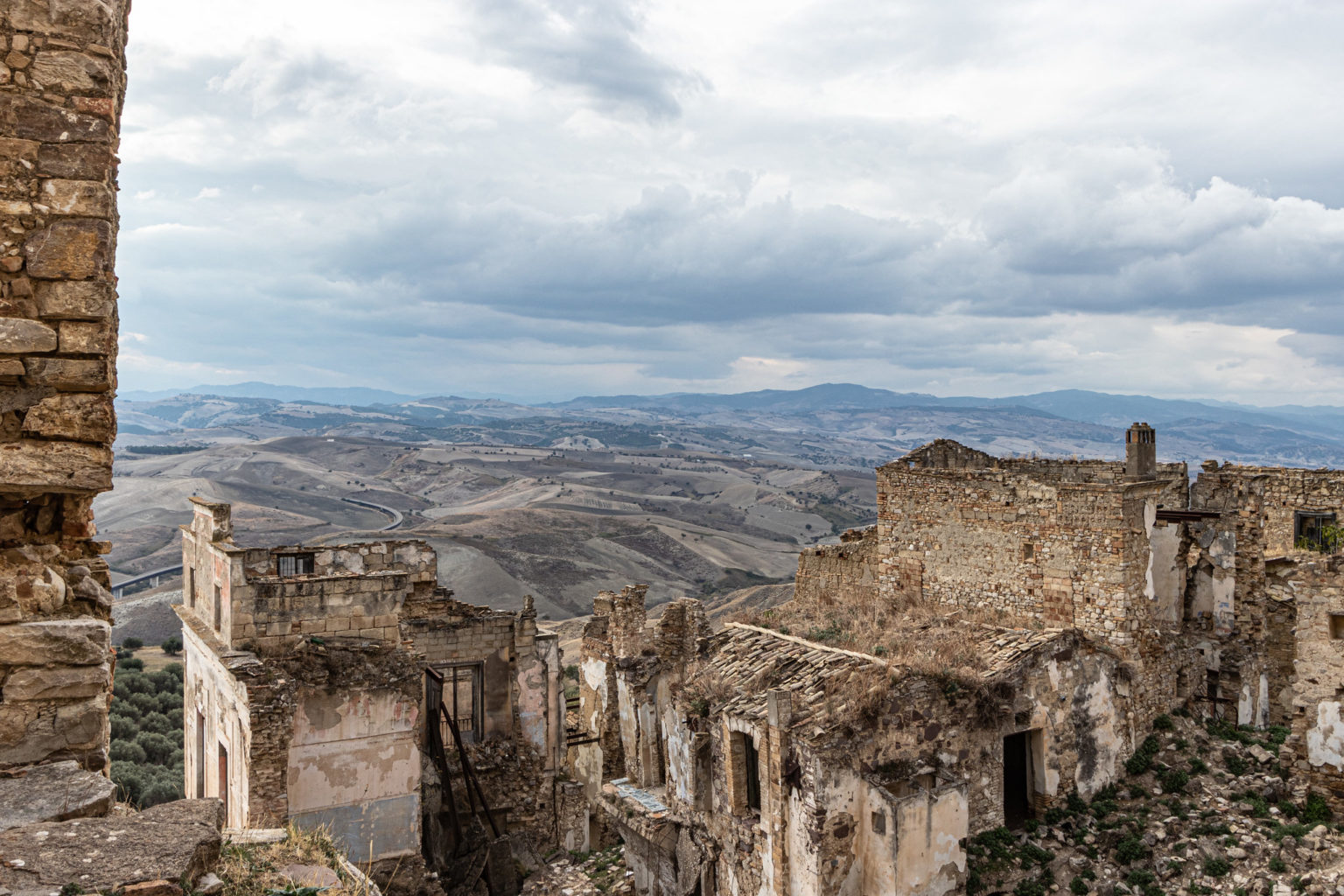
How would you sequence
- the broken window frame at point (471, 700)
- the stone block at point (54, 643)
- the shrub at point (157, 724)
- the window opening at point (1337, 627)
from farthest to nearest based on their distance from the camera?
the shrub at point (157, 724)
the broken window frame at point (471, 700)
the window opening at point (1337, 627)
the stone block at point (54, 643)

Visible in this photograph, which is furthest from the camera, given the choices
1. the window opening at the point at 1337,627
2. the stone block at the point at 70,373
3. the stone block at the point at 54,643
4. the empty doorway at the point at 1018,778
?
the empty doorway at the point at 1018,778

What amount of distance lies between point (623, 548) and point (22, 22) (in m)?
83.2

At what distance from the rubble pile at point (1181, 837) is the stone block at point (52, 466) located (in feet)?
38.6

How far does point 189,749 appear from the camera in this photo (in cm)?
1744

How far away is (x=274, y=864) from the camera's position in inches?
231

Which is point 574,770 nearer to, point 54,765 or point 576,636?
point 54,765

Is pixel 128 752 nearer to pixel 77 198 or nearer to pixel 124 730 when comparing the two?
pixel 124 730

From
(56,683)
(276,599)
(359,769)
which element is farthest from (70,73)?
(359,769)

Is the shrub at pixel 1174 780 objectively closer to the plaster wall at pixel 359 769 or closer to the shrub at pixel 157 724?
the plaster wall at pixel 359 769

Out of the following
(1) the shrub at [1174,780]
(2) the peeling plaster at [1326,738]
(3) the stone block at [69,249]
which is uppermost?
(3) the stone block at [69,249]

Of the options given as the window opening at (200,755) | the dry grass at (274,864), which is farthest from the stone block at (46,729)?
the window opening at (200,755)

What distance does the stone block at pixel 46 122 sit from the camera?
4.87 meters

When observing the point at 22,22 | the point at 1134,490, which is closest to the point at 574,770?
the point at 1134,490

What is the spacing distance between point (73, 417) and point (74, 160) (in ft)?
4.54
